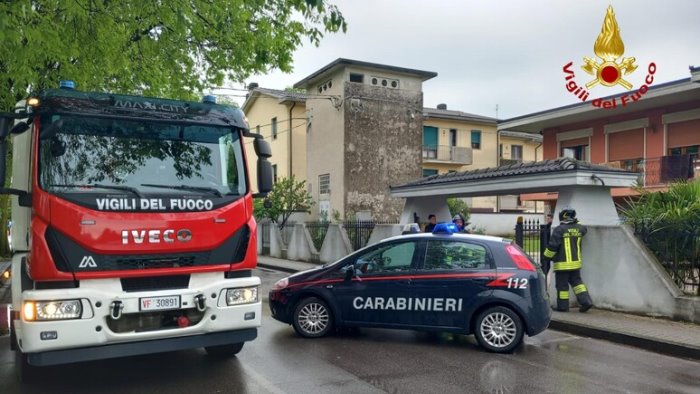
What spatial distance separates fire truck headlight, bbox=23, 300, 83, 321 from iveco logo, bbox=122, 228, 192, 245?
71 cm

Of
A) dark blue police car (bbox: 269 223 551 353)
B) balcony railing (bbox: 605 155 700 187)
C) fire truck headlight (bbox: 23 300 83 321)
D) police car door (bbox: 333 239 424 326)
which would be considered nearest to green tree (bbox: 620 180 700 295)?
dark blue police car (bbox: 269 223 551 353)

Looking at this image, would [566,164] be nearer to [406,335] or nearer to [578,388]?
[406,335]

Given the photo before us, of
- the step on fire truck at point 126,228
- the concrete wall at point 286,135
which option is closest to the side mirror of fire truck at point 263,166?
the step on fire truck at point 126,228

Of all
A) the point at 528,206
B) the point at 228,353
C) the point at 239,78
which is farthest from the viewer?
the point at 528,206

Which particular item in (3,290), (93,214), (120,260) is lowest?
(3,290)

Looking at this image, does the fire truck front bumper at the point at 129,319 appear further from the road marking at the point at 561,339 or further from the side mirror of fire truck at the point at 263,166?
the road marking at the point at 561,339

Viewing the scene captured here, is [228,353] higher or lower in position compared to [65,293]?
lower

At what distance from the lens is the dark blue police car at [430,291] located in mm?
7039

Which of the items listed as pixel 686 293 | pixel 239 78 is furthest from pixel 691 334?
pixel 239 78

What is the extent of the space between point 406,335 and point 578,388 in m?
2.86

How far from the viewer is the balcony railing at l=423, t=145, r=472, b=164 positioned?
37.6 meters

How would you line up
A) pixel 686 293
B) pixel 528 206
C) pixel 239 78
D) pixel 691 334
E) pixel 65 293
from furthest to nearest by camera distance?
pixel 528 206
pixel 239 78
pixel 686 293
pixel 691 334
pixel 65 293

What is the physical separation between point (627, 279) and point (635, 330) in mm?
1392

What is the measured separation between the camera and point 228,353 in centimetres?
659
